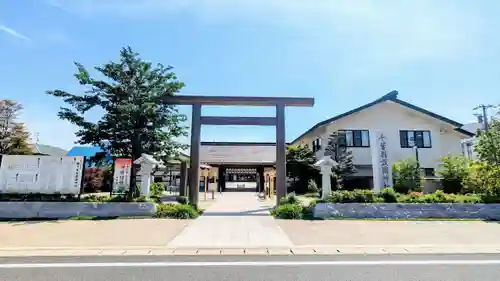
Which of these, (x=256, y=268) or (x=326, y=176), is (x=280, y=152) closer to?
(x=326, y=176)

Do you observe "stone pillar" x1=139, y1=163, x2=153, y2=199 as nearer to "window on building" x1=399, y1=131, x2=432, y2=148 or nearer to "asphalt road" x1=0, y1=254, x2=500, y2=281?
"asphalt road" x1=0, y1=254, x2=500, y2=281

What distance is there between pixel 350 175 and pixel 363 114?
473cm

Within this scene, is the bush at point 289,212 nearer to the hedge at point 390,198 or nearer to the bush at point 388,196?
the hedge at point 390,198

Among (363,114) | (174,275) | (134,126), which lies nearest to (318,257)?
(174,275)

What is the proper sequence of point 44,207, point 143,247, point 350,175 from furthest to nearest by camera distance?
point 350,175 < point 44,207 < point 143,247

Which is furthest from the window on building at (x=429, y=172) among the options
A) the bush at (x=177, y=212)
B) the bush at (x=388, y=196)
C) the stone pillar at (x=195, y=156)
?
the bush at (x=177, y=212)

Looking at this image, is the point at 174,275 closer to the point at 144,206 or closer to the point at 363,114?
the point at 144,206

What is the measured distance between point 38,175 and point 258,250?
30.8 feet

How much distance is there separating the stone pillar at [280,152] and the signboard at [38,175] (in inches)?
307

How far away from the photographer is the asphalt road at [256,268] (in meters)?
4.52

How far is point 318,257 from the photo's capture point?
5.79m

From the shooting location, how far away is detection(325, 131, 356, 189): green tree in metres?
19.3

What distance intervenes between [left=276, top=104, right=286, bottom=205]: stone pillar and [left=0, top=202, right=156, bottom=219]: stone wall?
510 cm

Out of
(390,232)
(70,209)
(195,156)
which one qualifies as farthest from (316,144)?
(70,209)
